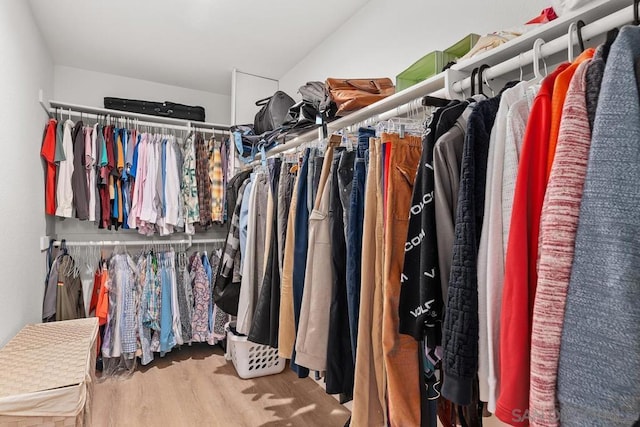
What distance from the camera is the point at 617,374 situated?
0.51 m

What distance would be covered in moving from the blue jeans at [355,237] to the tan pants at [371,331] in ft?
0.20

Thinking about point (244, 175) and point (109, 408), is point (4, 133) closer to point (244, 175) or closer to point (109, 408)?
point (244, 175)

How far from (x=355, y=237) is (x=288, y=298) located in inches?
19.0

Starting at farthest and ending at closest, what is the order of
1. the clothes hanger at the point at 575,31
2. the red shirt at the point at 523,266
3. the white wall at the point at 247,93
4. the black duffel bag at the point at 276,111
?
1. the white wall at the point at 247,93
2. the black duffel bag at the point at 276,111
3. the clothes hanger at the point at 575,31
4. the red shirt at the point at 523,266

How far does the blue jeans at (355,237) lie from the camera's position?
1.18 meters

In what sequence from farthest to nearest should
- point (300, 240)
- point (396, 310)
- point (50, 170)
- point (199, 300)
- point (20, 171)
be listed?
point (199, 300), point (50, 170), point (20, 171), point (300, 240), point (396, 310)

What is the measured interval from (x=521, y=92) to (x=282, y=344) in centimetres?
124

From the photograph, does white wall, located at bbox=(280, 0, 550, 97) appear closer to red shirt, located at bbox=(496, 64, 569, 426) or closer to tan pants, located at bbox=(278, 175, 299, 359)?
red shirt, located at bbox=(496, 64, 569, 426)

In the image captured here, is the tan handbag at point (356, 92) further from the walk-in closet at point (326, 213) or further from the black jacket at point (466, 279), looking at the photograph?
the black jacket at point (466, 279)

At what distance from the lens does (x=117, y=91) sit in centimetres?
337

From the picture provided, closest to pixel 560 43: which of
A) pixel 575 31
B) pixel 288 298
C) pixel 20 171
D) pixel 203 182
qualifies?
pixel 575 31

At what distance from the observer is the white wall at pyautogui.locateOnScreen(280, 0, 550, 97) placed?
59.7 inches

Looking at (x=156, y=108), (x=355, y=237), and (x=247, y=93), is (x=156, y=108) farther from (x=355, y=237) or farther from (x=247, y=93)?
(x=355, y=237)

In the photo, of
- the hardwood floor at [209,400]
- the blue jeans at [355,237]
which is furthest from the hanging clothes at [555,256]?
the hardwood floor at [209,400]
